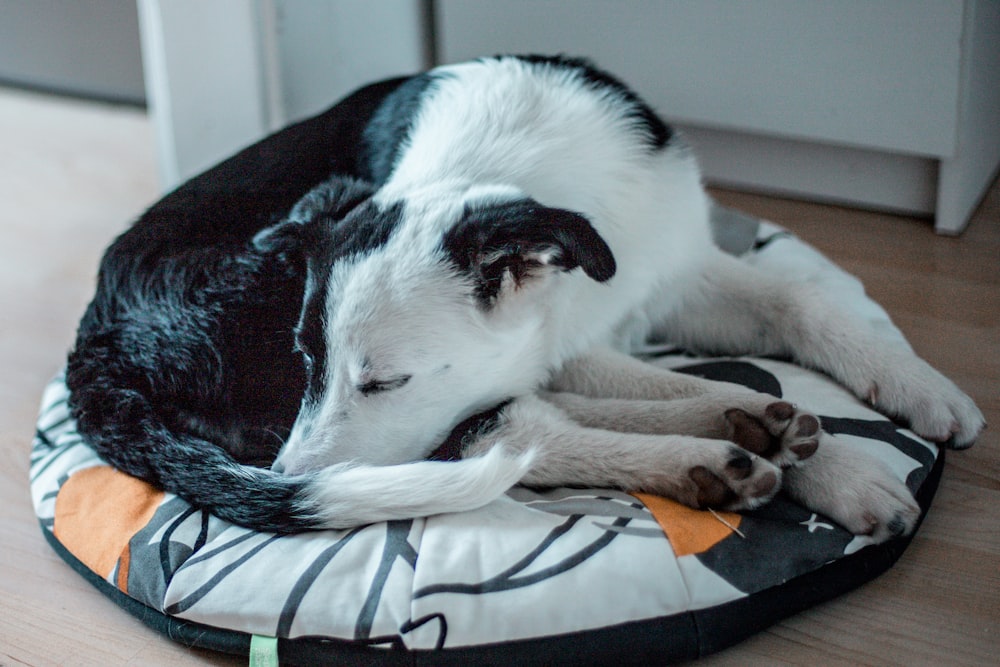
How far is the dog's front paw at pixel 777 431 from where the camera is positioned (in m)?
1.78

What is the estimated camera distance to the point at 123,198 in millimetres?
3674

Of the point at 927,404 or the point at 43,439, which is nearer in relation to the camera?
the point at 927,404

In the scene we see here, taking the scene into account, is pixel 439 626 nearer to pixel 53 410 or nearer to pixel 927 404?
pixel 927 404

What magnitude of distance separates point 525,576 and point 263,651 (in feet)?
1.41

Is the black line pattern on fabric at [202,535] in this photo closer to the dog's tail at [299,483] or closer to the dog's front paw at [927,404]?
the dog's tail at [299,483]

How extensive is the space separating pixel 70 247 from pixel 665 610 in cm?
250

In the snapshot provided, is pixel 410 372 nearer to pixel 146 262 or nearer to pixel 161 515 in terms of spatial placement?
pixel 161 515

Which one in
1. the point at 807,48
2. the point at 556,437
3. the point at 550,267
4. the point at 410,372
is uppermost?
the point at 807,48

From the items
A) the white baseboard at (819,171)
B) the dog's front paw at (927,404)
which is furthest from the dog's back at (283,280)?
the white baseboard at (819,171)

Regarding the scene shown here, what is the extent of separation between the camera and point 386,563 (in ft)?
5.43

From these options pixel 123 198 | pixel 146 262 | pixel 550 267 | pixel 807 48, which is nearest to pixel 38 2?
pixel 123 198

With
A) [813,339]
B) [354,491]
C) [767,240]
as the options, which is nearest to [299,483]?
[354,491]

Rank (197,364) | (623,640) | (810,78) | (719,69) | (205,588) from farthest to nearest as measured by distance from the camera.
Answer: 1. (719,69)
2. (810,78)
3. (197,364)
4. (205,588)
5. (623,640)

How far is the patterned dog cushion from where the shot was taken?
5.17 feet
